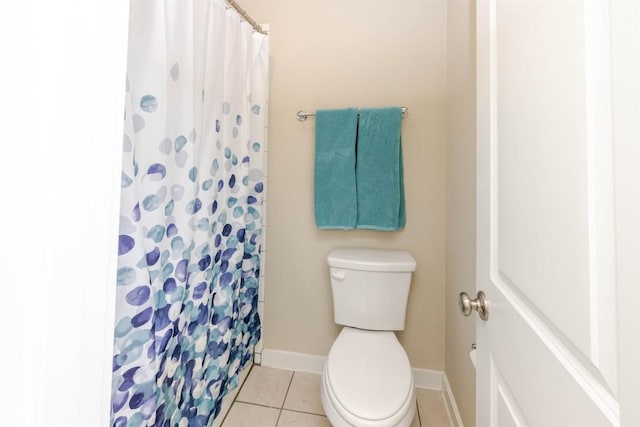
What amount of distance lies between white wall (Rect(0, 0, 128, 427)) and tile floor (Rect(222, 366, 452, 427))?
1.18m

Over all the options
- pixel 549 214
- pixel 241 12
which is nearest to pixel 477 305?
pixel 549 214

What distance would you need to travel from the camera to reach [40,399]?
276 millimetres

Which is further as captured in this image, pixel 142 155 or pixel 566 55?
pixel 142 155

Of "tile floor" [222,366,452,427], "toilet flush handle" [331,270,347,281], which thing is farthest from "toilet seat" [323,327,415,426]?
"tile floor" [222,366,452,427]

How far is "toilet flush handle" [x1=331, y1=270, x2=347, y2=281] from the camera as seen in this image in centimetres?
137

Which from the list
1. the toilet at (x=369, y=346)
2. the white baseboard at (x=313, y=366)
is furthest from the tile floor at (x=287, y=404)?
the toilet at (x=369, y=346)

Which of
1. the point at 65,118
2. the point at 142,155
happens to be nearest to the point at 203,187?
the point at 142,155

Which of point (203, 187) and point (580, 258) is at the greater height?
point (203, 187)

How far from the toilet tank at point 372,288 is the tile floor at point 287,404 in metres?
0.41

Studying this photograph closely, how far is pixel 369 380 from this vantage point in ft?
3.41

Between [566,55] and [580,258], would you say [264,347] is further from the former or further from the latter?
[566,55]

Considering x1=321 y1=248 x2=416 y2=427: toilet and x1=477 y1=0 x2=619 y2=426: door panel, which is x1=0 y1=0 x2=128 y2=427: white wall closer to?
x1=477 y1=0 x2=619 y2=426: door panel

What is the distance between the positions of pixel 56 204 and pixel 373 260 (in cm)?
120

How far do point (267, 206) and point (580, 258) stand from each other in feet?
4.76
